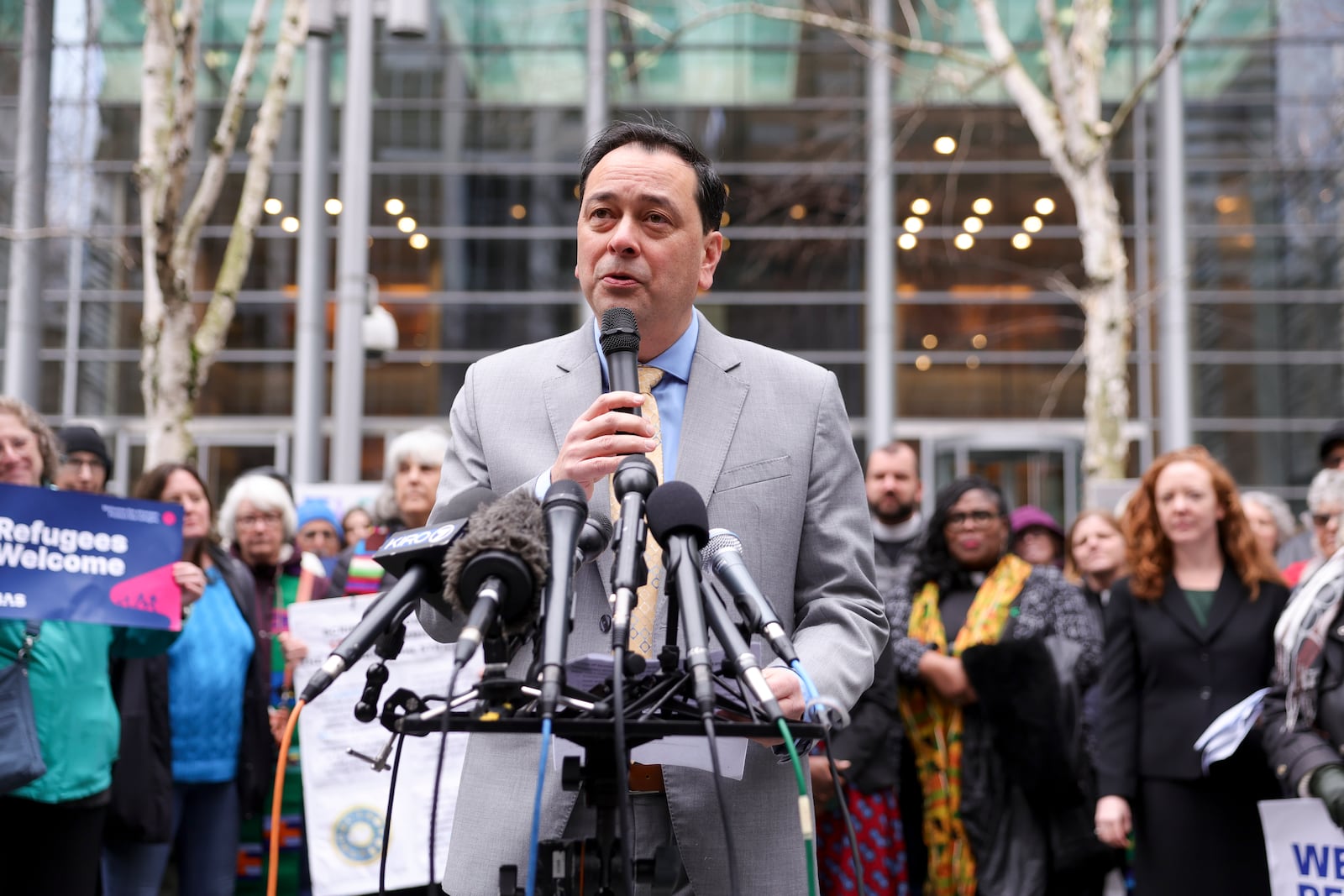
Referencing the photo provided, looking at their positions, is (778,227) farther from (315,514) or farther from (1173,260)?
(315,514)

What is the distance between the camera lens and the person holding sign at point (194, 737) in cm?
530

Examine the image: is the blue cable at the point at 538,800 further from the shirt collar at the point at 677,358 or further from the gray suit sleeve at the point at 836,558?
the shirt collar at the point at 677,358

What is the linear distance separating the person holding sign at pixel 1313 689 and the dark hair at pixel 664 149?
2.93m

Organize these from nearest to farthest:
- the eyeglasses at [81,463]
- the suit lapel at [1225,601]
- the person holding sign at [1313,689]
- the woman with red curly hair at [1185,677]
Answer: the person holding sign at [1313,689] < the woman with red curly hair at [1185,677] < the suit lapel at [1225,601] < the eyeglasses at [81,463]

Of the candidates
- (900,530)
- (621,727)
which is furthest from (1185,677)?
(621,727)

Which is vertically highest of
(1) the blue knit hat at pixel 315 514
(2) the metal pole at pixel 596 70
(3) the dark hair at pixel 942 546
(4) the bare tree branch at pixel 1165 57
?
(2) the metal pole at pixel 596 70

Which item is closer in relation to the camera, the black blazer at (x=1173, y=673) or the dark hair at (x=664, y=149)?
the dark hair at (x=664, y=149)

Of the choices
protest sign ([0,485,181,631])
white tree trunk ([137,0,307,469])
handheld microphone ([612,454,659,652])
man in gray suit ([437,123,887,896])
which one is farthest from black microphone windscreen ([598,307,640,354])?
white tree trunk ([137,0,307,469])

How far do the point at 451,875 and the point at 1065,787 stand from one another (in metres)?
3.96

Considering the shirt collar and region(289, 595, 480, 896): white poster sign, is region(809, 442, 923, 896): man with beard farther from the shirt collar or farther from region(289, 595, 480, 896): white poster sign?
the shirt collar

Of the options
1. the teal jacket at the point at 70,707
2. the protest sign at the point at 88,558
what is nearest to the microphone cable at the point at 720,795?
the protest sign at the point at 88,558

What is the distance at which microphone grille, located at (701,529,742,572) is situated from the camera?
6.13 feet

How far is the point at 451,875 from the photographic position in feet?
7.57

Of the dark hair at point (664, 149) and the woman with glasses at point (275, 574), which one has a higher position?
the dark hair at point (664, 149)
